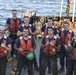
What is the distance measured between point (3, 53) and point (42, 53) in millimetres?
1391

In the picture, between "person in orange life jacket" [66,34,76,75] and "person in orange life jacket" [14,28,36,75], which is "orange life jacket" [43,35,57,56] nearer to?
"person in orange life jacket" [14,28,36,75]

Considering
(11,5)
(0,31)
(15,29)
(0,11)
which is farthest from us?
(11,5)

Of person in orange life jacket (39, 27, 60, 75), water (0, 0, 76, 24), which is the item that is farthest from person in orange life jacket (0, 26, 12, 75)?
water (0, 0, 76, 24)

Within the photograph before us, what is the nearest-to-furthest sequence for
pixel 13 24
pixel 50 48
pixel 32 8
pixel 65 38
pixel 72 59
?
pixel 72 59 < pixel 50 48 < pixel 65 38 < pixel 13 24 < pixel 32 8

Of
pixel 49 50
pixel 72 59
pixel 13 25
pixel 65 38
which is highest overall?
pixel 13 25

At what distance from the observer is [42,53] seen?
10.4m

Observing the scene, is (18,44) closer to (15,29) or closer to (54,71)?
(54,71)

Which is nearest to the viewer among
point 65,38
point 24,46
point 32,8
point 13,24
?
point 24,46

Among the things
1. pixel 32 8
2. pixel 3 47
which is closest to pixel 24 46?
pixel 3 47

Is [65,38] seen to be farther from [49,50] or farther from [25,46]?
[25,46]

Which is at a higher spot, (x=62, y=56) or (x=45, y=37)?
(x=45, y=37)

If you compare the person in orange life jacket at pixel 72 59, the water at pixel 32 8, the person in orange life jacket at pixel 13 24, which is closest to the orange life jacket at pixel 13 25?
the person in orange life jacket at pixel 13 24

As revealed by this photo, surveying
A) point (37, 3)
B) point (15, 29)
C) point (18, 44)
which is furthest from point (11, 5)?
point (18, 44)

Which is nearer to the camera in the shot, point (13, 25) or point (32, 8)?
point (13, 25)
